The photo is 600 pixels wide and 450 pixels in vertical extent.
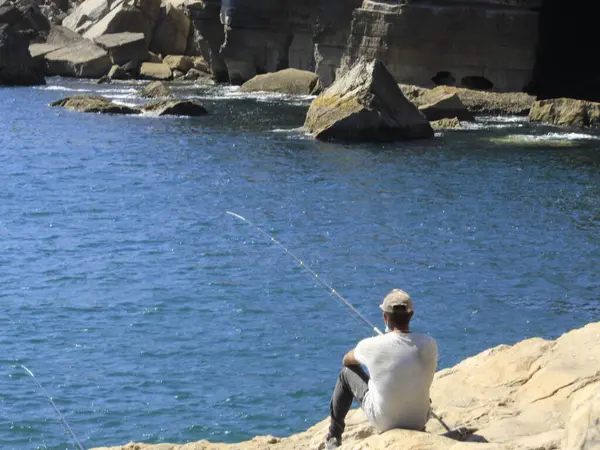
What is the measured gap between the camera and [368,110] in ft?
90.8

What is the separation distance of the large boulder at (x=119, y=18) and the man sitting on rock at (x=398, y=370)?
42895 millimetres

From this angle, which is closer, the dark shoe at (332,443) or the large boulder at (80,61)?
the dark shoe at (332,443)

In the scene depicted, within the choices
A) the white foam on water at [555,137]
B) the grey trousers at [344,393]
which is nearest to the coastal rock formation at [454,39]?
the white foam on water at [555,137]

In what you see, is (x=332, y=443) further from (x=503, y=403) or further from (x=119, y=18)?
(x=119, y=18)

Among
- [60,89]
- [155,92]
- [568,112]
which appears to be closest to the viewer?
[568,112]

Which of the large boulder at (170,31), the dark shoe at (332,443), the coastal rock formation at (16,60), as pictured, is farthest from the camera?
the large boulder at (170,31)

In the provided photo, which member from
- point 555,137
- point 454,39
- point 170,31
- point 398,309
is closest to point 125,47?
point 170,31

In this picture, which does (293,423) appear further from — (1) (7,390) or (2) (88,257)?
(2) (88,257)

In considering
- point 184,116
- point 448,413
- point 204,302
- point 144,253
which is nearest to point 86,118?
point 184,116

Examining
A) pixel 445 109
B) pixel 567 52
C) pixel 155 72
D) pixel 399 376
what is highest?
pixel 567 52

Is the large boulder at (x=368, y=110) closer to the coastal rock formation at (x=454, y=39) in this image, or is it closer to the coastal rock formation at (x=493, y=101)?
the coastal rock formation at (x=493, y=101)

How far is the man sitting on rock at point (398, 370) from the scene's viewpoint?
6.78m

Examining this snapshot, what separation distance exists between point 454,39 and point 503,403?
27135 millimetres

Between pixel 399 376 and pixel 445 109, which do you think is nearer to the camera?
pixel 399 376
